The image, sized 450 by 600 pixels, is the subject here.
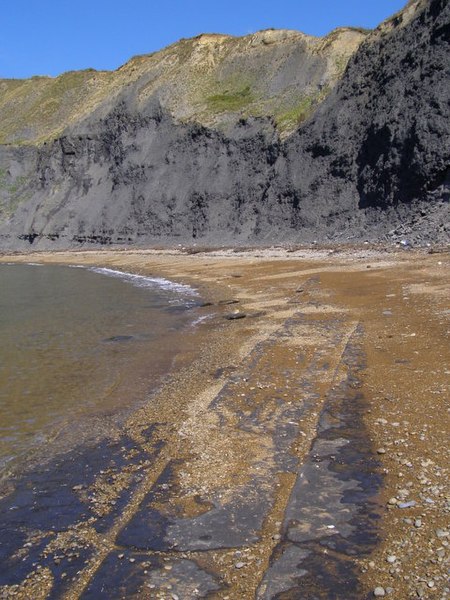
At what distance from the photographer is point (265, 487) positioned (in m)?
4.99

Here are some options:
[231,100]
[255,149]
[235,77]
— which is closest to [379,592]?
[255,149]

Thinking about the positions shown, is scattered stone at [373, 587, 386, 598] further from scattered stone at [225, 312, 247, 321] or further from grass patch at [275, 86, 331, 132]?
grass patch at [275, 86, 331, 132]

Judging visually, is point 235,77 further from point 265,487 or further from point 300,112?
point 265,487

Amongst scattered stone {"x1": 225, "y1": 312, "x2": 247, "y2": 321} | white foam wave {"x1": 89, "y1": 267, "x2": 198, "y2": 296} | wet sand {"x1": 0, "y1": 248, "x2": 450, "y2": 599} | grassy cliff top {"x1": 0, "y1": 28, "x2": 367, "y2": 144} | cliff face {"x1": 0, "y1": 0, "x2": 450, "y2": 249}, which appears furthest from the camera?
grassy cliff top {"x1": 0, "y1": 28, "x2": 367, "y2": 144}

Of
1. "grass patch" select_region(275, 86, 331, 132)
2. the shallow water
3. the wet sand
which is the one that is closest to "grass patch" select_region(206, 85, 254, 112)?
"grass patch" select_region(275, 86, 331, 132)

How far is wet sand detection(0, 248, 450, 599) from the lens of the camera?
12.6 feet

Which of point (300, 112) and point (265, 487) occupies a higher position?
point (300, 112)

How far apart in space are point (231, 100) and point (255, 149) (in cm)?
749

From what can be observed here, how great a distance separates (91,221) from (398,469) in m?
44.4

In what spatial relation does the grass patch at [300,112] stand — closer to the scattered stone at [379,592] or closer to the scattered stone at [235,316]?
the scattered stone at [235,316]

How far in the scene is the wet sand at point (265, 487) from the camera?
3.83 m

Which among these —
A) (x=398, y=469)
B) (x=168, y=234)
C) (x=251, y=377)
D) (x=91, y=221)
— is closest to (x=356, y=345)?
(x=251, y=377)

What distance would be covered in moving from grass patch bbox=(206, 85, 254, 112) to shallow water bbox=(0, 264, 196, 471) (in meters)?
23.9

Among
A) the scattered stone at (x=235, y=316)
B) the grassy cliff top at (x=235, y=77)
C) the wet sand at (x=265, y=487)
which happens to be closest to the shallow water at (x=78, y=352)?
the wet sand at (x=265, y=487)
